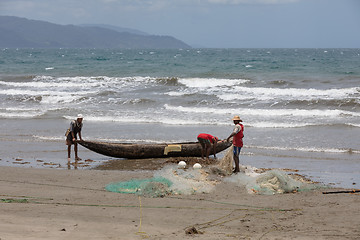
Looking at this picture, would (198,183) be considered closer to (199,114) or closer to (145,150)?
(145,150)

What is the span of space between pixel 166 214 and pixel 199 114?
14768mm

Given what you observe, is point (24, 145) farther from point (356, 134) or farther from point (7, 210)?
point (356, 134)

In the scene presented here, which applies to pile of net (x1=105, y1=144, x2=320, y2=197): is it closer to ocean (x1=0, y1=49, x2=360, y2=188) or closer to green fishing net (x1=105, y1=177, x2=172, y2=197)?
green fishing net (x1=105, y1=177, x2=172, y2=197)

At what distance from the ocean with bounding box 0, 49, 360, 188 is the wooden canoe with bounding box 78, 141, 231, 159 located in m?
0.44

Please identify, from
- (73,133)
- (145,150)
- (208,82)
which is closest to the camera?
(73,133)

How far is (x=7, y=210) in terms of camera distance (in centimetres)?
778

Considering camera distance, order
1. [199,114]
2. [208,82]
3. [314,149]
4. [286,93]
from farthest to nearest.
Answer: [208,82] < [286,93] < [199,114] < [314,149]

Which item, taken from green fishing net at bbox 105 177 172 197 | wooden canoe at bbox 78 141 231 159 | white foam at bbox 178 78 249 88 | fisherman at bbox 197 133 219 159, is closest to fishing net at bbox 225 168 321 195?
green fishing net at bbox 105 177 172 197

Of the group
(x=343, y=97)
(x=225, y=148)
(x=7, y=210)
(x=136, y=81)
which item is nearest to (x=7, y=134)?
(x=225, y=148)

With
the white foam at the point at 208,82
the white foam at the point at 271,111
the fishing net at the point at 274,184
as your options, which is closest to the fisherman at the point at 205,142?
the fishing net at the point at 274,184

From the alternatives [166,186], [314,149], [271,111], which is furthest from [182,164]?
[271,111]

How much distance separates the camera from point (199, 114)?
74.1 ft

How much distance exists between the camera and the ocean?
13.9 metres

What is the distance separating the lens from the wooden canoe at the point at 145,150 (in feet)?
44.2
